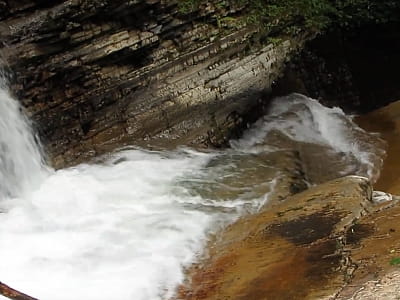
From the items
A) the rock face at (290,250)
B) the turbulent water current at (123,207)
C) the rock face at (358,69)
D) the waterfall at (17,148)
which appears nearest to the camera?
the rock face at (290,250)

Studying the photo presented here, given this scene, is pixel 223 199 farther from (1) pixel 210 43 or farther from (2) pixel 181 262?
(1) pixel 210 43

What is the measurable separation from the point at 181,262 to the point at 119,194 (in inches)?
70.2

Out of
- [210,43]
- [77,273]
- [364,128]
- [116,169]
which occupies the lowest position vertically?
[364,128]

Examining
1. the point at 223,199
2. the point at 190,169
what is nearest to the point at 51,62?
the point at 190,169

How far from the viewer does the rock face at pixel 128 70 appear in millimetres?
7652

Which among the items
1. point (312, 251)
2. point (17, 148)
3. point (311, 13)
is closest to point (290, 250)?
point (312, 251)

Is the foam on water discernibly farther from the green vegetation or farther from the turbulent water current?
the green vegetation

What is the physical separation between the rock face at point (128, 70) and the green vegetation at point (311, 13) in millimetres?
243

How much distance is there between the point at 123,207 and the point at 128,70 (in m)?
2.34

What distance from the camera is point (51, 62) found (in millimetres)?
7742

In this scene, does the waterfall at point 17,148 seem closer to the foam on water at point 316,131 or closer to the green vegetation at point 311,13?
the foam on water at point 316,131

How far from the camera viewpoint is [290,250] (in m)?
5.16

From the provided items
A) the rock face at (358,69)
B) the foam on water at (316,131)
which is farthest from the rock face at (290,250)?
the rock face at (358,69)

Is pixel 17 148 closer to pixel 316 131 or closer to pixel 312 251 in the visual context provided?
pixel 312 251
